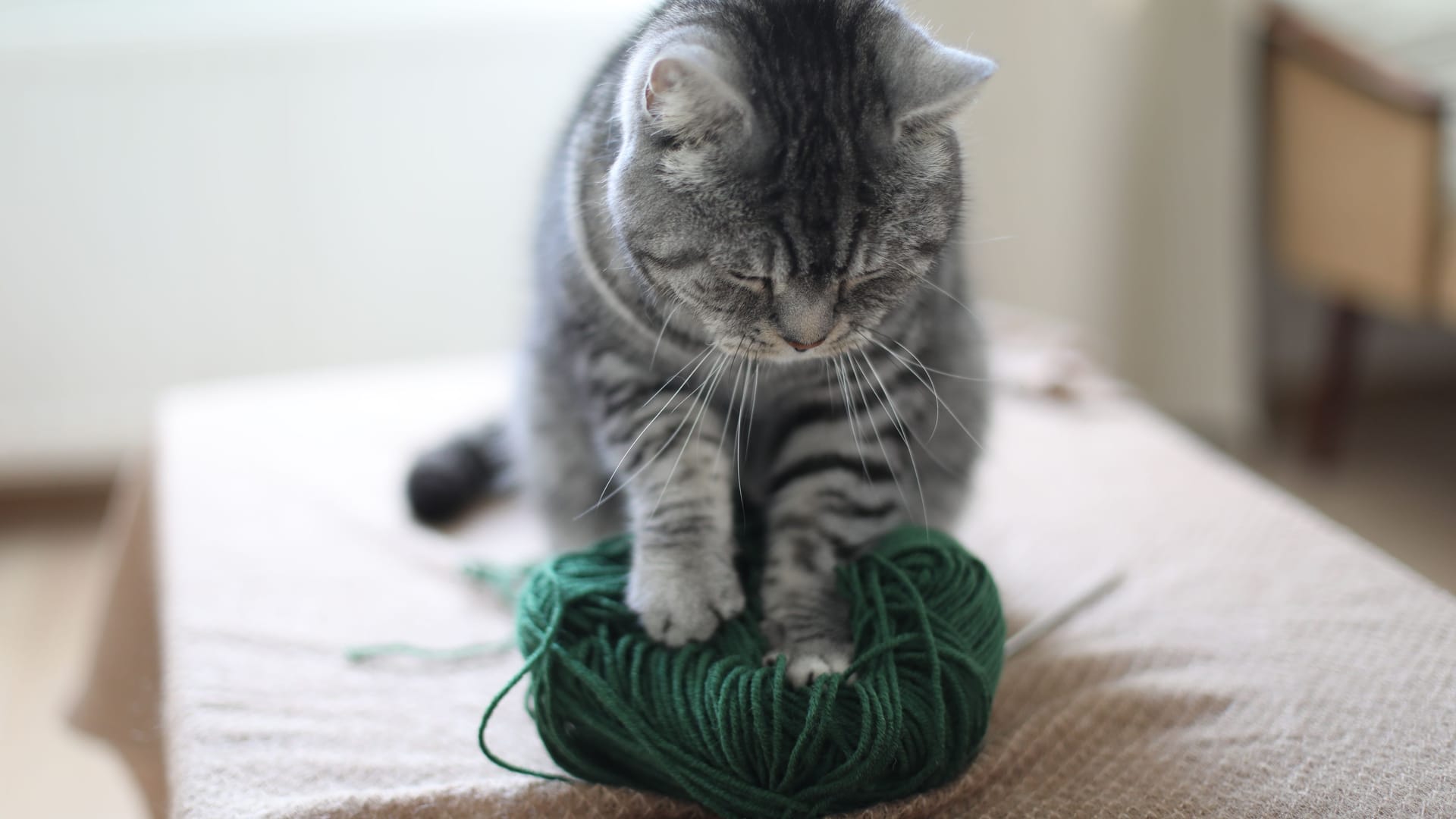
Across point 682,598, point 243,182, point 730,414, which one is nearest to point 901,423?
point 730,414

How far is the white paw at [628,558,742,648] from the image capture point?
909mm

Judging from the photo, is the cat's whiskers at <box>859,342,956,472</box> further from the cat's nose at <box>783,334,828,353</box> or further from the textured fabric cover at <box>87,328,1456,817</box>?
the textured fabric cover at <box>87,328,1456,817</box>

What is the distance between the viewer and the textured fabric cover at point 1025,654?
0.86 m

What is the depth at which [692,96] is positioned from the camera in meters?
0.81

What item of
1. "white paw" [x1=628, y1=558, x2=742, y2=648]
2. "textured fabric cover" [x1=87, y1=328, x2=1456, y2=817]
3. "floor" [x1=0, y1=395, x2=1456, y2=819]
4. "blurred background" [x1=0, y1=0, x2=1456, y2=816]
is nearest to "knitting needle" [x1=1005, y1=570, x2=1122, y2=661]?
"textured fabric cover" [x1=87, y1=328, x2=1456, y2=817]

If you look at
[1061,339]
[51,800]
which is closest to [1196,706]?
[1061,339]

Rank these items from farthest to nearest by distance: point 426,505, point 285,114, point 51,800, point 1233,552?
point 285,114 < point 51,800 < point 426,505 < point 1233,552

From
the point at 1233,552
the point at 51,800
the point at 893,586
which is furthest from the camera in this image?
the point at 51,800

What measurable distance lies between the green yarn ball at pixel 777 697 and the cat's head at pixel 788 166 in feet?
0.74

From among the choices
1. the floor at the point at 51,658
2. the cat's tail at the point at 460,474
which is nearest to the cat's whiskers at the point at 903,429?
the cat's tail at the point at 460,474

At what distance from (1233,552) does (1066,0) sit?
1471 millimetres

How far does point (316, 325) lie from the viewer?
234 cm

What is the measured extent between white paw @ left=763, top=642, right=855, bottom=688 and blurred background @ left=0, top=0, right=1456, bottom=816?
1.44 meters

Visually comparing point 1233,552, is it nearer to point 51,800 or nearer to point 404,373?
point 404,373
